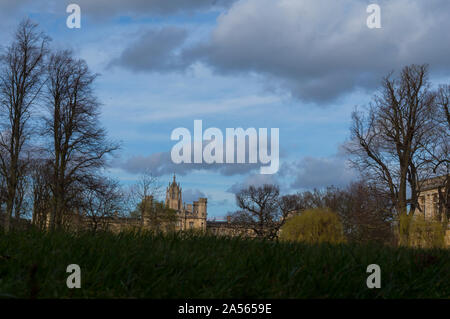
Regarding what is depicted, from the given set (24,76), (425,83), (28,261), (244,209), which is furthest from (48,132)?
(244,209)

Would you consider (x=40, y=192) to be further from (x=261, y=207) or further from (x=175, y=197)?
(x=175, y=197)

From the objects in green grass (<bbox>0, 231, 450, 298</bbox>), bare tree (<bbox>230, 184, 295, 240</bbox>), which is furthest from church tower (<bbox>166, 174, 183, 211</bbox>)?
green grass (<bbox>0, 231, 450, 298</bbox>)

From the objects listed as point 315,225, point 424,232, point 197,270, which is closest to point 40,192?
point 315,225

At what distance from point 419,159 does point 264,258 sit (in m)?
37.4

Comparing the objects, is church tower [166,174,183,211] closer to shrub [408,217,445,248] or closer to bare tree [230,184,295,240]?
bare tree [230,184,295,240]

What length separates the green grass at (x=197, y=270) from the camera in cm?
579

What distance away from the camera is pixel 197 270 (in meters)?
6.49

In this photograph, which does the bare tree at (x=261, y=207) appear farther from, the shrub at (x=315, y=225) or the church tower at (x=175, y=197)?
the church tower at (x=175, y=197)

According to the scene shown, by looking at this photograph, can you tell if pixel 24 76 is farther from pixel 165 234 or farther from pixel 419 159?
pixel 419 159

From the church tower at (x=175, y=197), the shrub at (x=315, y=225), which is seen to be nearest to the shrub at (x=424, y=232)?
the shrub at (x=315, y=225)

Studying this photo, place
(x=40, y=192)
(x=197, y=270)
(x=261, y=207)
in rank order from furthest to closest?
(x=261, y=207), (x=40, y=192), (x=197, y=270)

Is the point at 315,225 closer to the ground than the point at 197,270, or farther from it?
farther from it

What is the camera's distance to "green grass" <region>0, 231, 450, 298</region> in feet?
19.0

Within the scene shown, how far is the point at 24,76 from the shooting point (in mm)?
29609
